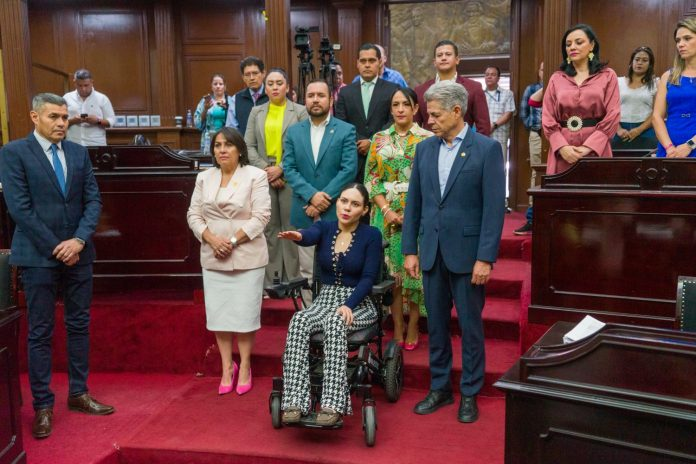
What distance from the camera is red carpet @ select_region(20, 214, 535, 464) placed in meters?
2.94

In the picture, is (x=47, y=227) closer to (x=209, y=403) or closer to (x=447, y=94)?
(x=209, y=403)

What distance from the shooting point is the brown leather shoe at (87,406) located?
3.44 m

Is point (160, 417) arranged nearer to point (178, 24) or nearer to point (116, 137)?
point (116, 137)

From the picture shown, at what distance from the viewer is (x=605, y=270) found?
3186 mm

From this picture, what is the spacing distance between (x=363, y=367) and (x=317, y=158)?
133cm

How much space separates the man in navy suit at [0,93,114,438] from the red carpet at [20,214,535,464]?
380 mm

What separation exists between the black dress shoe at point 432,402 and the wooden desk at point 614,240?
591 mm

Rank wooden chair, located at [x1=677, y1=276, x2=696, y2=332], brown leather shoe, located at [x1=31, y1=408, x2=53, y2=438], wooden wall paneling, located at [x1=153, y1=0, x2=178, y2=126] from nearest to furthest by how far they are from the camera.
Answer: wooden chair, located at [x1=677, y1=276, x2=696, y2=332] → brown leather shoe, located at [x1=31, y1=408, x2=53, y2=438] → wooden wall paneling, located at [x1=153, y1=0, x2=178, y2=126]

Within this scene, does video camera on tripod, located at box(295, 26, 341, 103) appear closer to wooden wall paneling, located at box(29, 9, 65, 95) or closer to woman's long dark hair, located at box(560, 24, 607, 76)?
woman's long dark hair, located at box(560, 24, 607, 76)

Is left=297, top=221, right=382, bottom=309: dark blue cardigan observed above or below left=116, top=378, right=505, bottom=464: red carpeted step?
above

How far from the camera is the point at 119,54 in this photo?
8391 mm

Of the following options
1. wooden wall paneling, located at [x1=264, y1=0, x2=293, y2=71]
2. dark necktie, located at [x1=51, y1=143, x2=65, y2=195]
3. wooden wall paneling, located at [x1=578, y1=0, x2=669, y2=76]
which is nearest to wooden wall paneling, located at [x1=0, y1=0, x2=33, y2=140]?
wooden wall paneling, located at [x1=264, y1=0, x2=293, y2=71]

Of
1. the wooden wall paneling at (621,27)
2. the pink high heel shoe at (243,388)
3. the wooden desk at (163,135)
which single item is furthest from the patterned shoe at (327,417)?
the wooden desk at (163,135)

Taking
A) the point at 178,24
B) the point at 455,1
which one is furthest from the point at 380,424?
the point at 455,1
